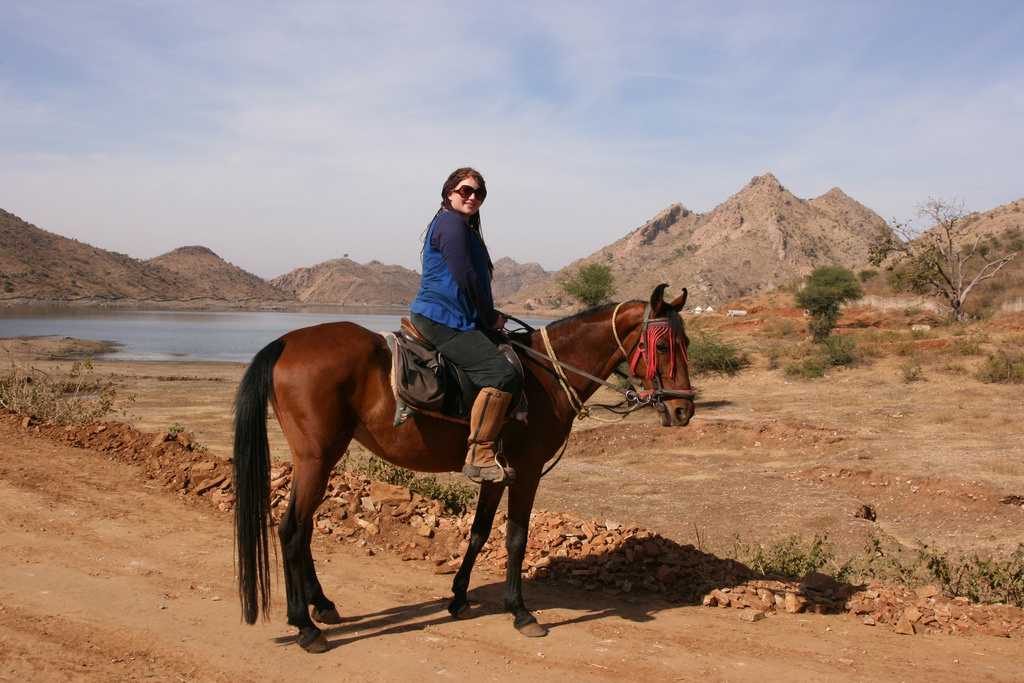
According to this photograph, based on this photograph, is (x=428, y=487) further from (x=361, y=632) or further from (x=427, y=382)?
(x=427, y=382)

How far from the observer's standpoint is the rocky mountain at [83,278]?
103 meters

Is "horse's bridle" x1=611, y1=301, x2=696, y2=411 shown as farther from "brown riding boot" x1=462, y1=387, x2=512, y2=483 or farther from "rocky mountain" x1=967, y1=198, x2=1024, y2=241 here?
"rocky mountain" x1=967, y1=198, x2=1024, y2=241

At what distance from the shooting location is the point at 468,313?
5.07 metres

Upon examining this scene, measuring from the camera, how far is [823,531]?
1034 centimetres

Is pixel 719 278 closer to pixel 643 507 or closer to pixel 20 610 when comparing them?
pixel 643 507

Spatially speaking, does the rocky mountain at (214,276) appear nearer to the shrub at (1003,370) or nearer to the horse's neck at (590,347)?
the shrub at (1003,370)

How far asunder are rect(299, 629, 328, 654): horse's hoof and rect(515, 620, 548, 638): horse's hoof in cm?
131

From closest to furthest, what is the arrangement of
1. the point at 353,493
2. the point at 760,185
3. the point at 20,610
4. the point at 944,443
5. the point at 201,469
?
1. the point at 20,610
2. the point at 353,493
3. the point at 201,469
4. the point at 944,443
5. the point at 760,185

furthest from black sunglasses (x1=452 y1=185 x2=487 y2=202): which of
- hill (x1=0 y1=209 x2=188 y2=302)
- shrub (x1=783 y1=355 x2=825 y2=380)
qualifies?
hill (x1=0 y1=209 x2=188 y2=302)

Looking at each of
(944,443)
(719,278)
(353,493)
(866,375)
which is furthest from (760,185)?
(353,493)

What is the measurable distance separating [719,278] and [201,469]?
105450 mm

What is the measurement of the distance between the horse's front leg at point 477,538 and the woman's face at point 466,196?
190 cm

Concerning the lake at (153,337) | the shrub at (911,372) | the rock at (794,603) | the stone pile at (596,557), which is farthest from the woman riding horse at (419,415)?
the lake at (153,337)

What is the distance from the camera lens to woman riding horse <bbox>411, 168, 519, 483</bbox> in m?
4.95
